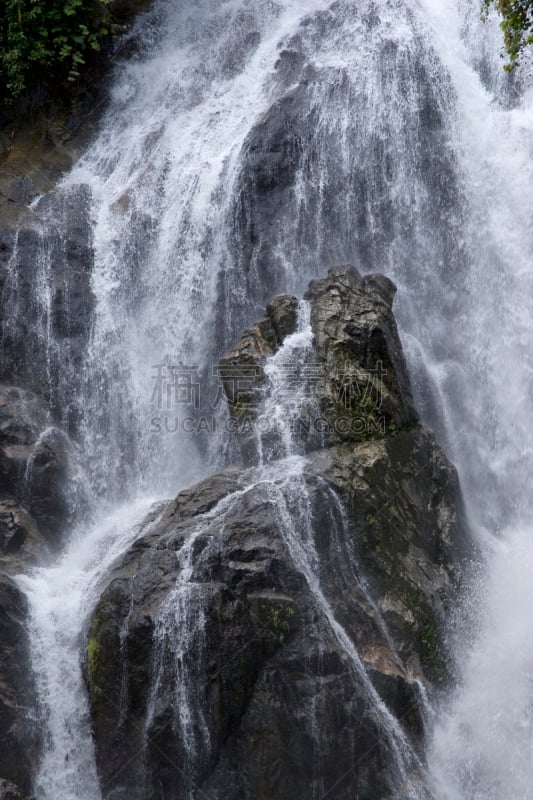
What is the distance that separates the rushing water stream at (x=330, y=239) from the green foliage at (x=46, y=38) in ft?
5.83

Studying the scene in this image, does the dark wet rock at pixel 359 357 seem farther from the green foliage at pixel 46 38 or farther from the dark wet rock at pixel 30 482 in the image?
the green foliage at pixel 46 38

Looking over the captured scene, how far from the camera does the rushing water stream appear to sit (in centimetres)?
1287

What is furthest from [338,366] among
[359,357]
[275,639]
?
[275,639]

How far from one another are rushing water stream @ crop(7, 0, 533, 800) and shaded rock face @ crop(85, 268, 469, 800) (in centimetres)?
114

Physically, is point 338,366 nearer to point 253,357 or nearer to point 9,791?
point 253,357

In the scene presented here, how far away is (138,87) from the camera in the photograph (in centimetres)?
1941

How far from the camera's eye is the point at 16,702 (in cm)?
941

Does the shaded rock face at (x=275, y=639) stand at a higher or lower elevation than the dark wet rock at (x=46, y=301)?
lower

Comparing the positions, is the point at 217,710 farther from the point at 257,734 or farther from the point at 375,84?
the point at 375,84

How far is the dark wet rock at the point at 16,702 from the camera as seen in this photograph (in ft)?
29.7

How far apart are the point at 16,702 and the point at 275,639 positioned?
3.55 m

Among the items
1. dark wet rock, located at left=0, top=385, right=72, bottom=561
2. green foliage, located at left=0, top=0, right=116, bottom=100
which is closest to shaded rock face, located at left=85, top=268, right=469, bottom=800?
dark wet rock, located at left=0, top=385, right=72, bottom=561

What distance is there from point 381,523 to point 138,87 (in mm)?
14485

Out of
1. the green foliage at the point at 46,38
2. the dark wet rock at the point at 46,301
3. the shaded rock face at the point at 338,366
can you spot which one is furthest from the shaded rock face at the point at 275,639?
the green foliage at the point at 46,38
